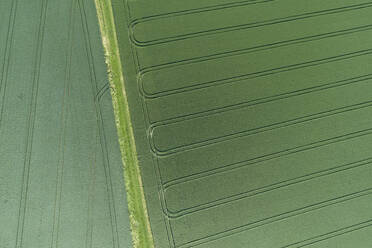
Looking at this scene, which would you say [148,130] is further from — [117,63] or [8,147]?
[8,147]

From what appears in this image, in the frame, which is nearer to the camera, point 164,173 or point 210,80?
point 164,173

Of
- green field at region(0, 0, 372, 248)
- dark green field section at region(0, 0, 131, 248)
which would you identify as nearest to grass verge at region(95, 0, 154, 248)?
green field at region(0, 0, 372, 248)

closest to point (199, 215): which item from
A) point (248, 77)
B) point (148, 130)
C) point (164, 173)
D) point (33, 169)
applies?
point (164, 173)

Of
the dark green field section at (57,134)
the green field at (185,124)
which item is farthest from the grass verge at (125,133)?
the dark green field section at (57,134)

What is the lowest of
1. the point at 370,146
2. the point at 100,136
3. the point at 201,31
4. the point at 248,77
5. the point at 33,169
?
the point at 370,146

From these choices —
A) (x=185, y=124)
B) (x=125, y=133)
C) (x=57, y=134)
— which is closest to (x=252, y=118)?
(x=185, y=124)

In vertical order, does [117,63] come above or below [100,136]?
above

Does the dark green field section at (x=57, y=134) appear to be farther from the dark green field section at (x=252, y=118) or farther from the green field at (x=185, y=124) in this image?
the dark green field section at (x=252, y=118)
